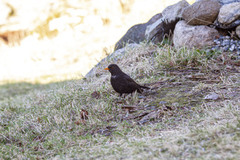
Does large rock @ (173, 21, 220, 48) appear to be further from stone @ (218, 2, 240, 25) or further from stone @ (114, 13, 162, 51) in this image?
stone @ (114, 13, 162, 51)

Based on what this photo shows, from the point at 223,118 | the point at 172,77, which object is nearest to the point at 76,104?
the point at 172,77

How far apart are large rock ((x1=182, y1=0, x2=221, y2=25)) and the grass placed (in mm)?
678

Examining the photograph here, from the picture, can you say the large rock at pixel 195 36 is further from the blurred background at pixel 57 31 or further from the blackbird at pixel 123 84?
the blurred background at pixel 57 31

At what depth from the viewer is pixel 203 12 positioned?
16.3 feet

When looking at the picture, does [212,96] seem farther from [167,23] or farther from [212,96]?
[167,23]

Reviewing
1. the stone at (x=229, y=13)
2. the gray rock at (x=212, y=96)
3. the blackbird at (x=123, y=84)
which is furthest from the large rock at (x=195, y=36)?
the gray rock at (x=212, y=96)

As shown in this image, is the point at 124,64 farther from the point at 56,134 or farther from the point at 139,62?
the point at 56,134

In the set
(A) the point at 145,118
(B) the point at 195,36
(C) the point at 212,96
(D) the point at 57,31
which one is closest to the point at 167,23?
(B) the point at 195,36

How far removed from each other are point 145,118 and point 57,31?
28.8 feet

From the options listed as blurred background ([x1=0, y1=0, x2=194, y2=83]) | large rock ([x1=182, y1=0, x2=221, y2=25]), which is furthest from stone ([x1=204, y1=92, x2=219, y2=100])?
blurred background ([x1=0, y1=0, x2=194, y2=83])

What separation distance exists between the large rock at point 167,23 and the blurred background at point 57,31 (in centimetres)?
391

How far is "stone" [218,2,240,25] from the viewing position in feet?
15.5

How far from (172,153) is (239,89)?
1.78 m

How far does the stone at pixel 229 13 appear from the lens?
4.73 metres
